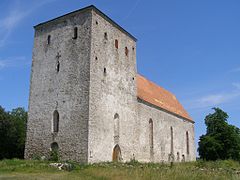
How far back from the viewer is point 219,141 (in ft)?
142

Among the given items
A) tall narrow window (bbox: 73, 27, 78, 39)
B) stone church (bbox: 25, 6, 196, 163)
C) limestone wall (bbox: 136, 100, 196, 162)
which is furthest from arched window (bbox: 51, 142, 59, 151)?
tall narrow window (bbox: 73, 27, 78, 39)

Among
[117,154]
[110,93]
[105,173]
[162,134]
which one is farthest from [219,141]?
[105,173]

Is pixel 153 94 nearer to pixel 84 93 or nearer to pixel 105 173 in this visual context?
pixel 84 93

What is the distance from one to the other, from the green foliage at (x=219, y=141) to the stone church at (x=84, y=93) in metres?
14.1

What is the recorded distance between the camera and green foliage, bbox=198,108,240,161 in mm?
42688

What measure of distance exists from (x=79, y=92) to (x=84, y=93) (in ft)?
1.62

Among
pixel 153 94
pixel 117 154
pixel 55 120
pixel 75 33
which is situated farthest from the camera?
pixel 153 94

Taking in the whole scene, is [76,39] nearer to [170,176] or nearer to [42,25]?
[42,25]

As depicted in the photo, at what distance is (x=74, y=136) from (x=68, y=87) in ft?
13.2

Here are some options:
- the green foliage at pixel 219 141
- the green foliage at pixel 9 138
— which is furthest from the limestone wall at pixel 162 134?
the green foliage at pixel 9 138

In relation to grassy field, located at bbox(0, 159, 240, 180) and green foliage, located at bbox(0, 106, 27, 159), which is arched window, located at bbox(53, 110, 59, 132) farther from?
green foliage, located at bbox(0, 106, 27, 159)

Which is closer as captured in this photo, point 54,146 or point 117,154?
point 54,146

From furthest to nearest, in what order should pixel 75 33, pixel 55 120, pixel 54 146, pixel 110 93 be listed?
pixel 110 93 < pixel 75 33 < pixel 55 120 < pixel 54 146

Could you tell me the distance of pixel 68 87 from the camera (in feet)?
87.0
